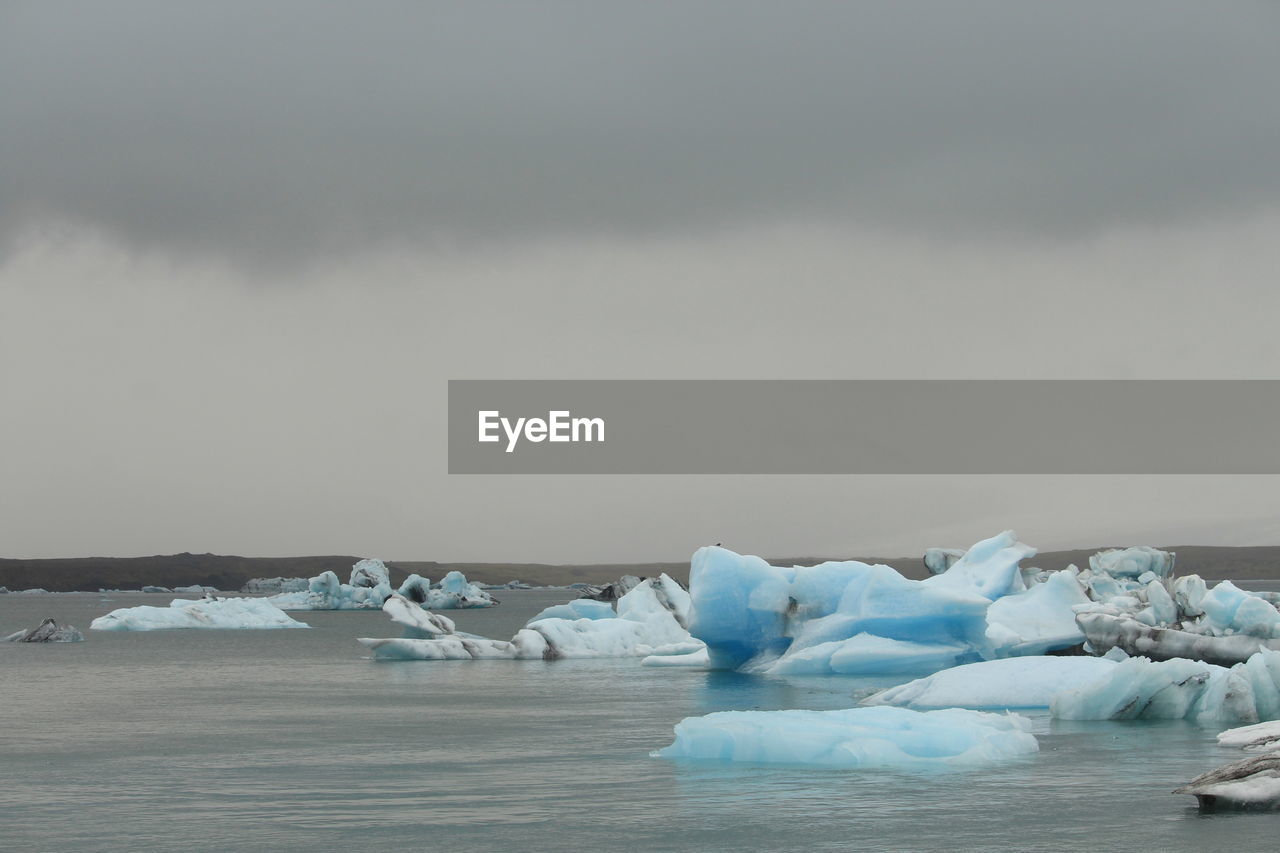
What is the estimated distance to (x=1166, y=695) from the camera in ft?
79.5

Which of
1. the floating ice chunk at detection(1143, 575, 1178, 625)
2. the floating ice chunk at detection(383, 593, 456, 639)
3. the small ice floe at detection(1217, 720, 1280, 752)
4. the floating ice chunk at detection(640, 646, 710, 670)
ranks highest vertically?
the floating ice chunk at detection(1143, 575, 1178, 625)

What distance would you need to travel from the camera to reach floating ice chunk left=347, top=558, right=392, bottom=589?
10423 centimetres

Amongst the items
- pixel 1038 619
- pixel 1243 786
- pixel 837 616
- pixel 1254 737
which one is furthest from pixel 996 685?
pixel 1038 619

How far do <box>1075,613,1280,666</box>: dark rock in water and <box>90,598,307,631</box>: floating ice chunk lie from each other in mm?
54327

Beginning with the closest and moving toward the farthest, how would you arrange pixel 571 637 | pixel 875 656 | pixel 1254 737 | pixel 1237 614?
pixel 1254 737
pixel 1237 614
pixel 875 656
pixel 571 637

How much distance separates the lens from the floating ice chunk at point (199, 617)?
7531cm

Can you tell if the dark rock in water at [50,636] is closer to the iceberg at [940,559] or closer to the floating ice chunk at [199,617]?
the floating ice chunk at [199,617]

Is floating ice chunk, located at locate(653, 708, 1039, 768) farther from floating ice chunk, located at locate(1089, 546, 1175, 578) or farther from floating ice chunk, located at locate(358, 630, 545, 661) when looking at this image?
floating ice chunk, located at locate(1089, 546, 1175, 578)

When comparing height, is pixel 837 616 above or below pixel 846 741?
above

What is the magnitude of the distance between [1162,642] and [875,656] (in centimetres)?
676

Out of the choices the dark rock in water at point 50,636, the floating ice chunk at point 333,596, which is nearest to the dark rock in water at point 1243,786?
the dark rock in water at point 50,636

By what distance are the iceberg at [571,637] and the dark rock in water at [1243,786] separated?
1195 inches

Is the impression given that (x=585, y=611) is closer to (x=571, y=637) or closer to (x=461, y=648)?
(x=571, y=637)

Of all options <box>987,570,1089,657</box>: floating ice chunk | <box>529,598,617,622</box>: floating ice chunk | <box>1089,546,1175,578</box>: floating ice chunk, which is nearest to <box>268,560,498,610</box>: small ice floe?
<box>529,598,617,622</box>: floating ice chunk
